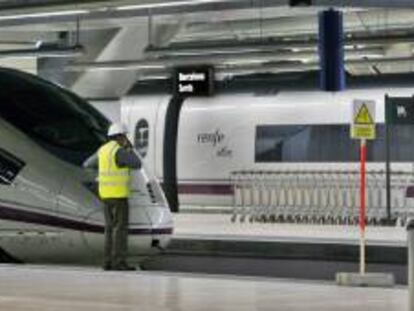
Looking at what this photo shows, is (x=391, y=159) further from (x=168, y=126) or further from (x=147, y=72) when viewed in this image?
(x=147, y=72)

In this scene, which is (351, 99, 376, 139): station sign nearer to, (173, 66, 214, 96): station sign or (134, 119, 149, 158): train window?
(173, 66, 214, 96): station sign

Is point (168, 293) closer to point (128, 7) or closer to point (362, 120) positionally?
point (362, 120)

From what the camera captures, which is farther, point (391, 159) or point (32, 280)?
point (391, 159)

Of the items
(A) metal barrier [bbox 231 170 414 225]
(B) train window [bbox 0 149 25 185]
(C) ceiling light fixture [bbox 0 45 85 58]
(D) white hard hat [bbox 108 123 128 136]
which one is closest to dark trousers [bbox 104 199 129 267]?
(D) white hard hat [bbox 108 123 128 136]

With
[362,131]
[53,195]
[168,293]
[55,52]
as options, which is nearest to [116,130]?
[53,195]

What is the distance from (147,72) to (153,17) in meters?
7.04

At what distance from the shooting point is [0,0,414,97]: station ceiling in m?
25.4

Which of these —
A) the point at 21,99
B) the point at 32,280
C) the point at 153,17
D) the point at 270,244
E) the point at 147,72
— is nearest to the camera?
the point at 32,280

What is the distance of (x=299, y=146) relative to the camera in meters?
28.2

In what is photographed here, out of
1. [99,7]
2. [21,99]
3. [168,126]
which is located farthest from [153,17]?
[21,99]

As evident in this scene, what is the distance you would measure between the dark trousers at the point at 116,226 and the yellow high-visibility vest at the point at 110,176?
0.09 m

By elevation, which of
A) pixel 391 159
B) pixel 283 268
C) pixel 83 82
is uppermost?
pixel 83 82

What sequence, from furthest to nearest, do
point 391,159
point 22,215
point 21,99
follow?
point 391,159 → point 21,99 → point 22,215

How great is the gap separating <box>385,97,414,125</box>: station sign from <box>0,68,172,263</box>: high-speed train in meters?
9.21
